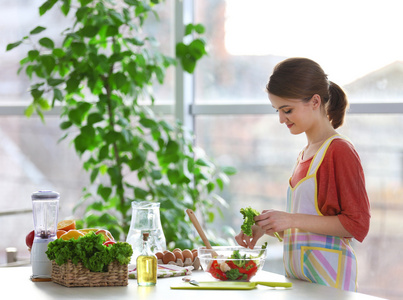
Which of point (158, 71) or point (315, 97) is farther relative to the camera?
point (158, 71)

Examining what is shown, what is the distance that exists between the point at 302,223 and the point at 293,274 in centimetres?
21

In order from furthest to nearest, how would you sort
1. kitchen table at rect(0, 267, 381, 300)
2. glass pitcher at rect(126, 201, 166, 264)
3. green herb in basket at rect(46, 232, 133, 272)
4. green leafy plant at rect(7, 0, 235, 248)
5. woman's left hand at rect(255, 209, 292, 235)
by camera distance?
1. green leafy plant at rect(7, 0, 235, 248)
2. glass pitcher at rect(126, 201, 166, 264)
3. woman's left hand at rect(255, 209, 292, 235)
4. green herb in basket at rect(46, 232, 133, 272)
5. kitchen table at rect(0, 267, 381, 300)

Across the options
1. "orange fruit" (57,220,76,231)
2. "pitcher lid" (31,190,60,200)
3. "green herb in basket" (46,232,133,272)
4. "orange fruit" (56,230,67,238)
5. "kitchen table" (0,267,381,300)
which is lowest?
"kitchen table" (0,267,381,300)

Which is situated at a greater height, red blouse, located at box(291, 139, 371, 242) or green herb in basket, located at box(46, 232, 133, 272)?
red blouse, located at box(291, 139, 371, 242)

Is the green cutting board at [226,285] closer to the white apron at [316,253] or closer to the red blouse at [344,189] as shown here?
the white apron at [316,253]

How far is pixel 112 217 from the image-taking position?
377 cm

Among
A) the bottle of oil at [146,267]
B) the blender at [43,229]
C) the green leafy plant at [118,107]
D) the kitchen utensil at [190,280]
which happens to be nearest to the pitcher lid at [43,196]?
the blender at [43,229]

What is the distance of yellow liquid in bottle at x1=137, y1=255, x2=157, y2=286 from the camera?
1.98m

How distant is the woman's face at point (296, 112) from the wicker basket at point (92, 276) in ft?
2.43

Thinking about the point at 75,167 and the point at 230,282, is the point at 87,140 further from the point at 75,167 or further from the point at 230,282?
the point at 230,282

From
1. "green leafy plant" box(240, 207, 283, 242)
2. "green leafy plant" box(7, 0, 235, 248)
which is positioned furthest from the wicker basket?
"green leafy plant" box(7, 0, 235, 248)

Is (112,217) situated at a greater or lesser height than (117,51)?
lesser

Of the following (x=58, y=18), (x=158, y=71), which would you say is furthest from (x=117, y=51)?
(x=58, y=18)

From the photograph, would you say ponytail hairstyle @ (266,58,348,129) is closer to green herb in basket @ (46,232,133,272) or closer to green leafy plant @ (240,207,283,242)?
green leafy plant @ (240,207,283,242)
